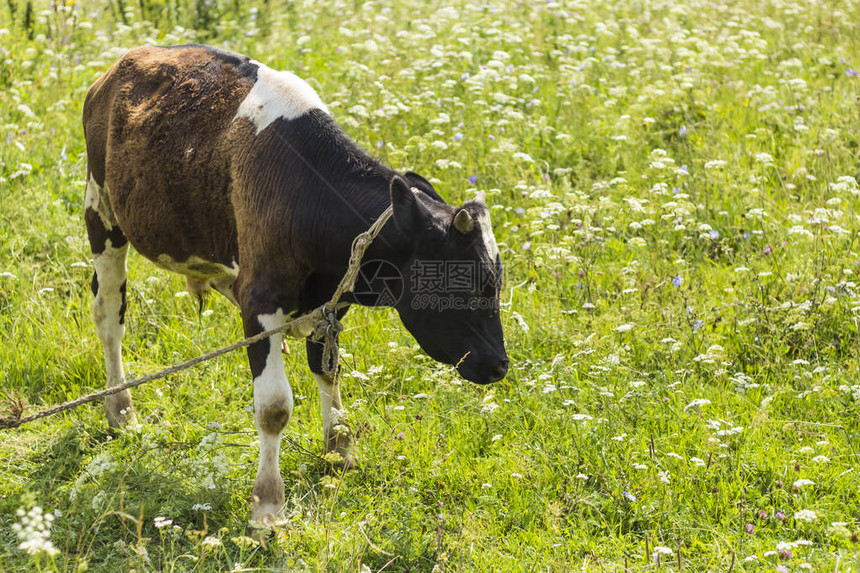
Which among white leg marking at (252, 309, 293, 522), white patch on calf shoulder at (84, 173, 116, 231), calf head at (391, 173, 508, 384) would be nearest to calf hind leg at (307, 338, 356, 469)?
white leg marking at (252, 309, 293, 522)

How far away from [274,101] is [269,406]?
148cm

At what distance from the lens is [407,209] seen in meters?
4.00

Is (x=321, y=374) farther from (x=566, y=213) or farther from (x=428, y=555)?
(x=566, y=213)

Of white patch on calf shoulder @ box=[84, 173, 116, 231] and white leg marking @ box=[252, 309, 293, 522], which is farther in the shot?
white patch on calf shoulder @ box=[84, 173, 116, 231]

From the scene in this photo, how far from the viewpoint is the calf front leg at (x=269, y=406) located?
14.2 feet

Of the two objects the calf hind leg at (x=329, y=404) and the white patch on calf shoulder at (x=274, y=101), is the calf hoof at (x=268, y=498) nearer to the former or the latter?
the calf hind leg at (x=329, y=404)

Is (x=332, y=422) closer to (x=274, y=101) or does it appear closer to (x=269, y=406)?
(x=269, y=406)

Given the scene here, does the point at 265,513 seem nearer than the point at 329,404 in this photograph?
Yes

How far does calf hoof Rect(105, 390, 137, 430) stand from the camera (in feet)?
17.8

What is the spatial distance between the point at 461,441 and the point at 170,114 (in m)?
2.29

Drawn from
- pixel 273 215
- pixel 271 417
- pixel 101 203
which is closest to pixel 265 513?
pixel 271 417

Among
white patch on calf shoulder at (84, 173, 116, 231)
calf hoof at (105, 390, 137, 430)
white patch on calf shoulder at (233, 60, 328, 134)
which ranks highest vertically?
white patch on calf shoulder at (233, 60, 328, 134)

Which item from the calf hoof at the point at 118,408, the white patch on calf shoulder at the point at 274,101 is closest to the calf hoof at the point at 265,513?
the calf hoof at the point at 118,408

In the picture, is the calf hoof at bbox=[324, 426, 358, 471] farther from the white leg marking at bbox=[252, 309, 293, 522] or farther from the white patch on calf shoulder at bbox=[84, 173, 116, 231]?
the white patch on calf shoulder at bbox=[84, 173, 116, 231]
